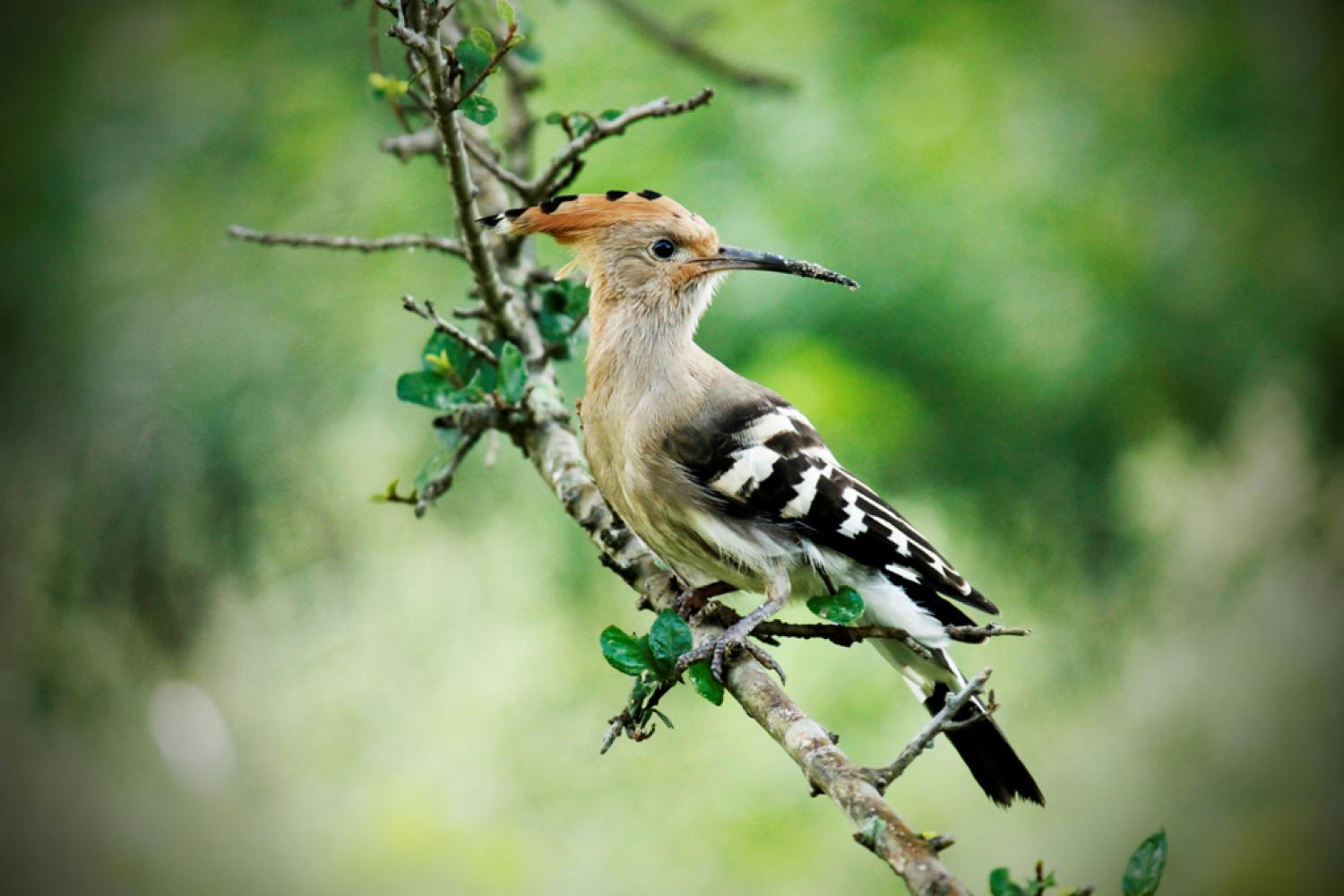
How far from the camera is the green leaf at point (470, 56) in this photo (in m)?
0.85

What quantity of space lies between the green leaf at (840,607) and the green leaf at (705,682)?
10cm

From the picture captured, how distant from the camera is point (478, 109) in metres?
0.84

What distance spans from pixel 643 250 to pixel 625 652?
1.56 ft

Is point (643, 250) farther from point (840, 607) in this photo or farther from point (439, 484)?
point (840, 607)

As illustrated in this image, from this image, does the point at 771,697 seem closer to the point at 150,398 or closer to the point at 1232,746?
the point at 150,398

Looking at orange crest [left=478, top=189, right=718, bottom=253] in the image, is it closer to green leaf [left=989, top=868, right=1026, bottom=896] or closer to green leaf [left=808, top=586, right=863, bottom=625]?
green leaf [left=808, top=586, right=863, bottom=625]

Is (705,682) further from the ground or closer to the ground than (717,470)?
closer to the ground

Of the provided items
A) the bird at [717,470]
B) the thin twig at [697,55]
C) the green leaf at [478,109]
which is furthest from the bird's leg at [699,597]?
the thin twig at [697,55]

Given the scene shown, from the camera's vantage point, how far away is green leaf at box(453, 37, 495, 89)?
845mm

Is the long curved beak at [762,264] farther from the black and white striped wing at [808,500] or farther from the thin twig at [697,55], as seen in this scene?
the thin twig at [697,55]

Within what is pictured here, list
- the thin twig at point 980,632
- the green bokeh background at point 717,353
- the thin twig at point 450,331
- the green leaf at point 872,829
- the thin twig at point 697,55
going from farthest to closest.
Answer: the green bokeh background at point 717,353, the thin twig at point 697,55, the thin twig at point 450,331, the thin twig at point 980,632, the green leaf at point 872,829

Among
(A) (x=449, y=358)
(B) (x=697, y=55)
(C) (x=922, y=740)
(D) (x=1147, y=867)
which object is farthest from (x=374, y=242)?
(D) (x=1147, y=867)

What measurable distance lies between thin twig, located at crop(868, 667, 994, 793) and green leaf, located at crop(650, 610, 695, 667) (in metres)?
0.20

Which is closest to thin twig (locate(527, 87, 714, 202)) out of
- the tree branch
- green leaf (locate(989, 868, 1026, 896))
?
the tree branch
